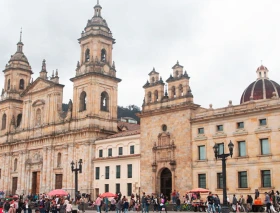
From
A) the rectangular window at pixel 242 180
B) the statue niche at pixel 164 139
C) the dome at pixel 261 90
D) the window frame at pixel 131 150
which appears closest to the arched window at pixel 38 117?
the window frame at pixel 131 150

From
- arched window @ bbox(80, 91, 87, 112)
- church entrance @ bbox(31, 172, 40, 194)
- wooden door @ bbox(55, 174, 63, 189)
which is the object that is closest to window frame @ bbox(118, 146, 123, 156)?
arched window @ bbox(80, 91, 87, 112)

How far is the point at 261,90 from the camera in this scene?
2335 inches

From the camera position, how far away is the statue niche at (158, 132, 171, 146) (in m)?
50.0

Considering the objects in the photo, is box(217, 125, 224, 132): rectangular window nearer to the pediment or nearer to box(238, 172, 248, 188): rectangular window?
box(238, 172, 248, 188): rectangular window

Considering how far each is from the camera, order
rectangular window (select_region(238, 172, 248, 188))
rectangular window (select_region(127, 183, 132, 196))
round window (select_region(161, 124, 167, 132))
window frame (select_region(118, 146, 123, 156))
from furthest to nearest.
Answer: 1. window frame (select_region(118, 146, 123, 156))
2. rectangular window (select_region(127, 183, 132, 196))
3. round window (select_region(161, 124, 167, 132))
4. rectangular window (select_region(238, 172, 248, 188))

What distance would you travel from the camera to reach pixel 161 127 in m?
51.1

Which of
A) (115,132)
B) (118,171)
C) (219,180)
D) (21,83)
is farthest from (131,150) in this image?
(21,83)

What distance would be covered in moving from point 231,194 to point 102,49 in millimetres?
31992

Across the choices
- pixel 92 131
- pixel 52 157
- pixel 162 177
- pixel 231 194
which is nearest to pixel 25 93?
pixel 52 157

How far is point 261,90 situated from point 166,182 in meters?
19.4

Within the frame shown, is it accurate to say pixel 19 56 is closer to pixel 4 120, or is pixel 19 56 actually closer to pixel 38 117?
pixel 4 120

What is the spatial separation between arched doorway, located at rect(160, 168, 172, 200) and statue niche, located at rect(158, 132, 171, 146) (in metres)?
2.90

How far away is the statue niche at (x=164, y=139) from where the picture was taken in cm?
4997

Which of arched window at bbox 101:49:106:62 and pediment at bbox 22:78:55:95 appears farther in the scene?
pediment at bbox 22:78:55:95
